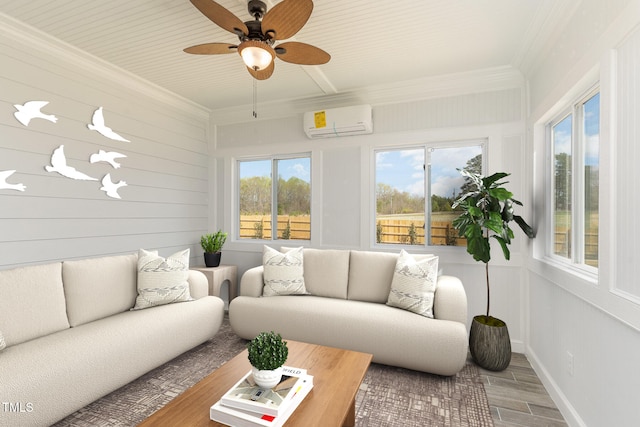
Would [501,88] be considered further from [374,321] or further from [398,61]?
[374,321]

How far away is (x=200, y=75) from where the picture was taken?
330cm

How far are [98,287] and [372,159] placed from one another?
2.94 metres

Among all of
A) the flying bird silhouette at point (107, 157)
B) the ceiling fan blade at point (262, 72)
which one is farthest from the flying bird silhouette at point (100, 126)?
the ceiling fan blade at point (262, 72)

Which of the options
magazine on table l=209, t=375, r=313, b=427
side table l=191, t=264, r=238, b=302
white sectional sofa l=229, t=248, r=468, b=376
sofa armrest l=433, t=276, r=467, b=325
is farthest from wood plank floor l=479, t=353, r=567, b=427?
side table l=191, t=264, r=238, b=302

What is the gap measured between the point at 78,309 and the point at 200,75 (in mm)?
2442

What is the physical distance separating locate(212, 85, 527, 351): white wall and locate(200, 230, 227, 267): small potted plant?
1.05 ft

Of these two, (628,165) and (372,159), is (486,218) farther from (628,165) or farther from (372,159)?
(372,159)

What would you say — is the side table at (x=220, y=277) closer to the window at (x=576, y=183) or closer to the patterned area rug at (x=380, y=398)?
the patterned area rug at (x=380, y=398)

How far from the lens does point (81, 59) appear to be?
2873mm

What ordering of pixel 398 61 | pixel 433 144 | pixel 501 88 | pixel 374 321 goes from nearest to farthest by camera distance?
pixel 374 321, pixel 398 61, pixel 501 88, pixel 433 144

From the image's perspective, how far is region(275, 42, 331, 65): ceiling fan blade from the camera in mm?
2065

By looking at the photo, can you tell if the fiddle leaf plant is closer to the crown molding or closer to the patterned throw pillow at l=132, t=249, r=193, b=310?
the patterned throw pillow at l=132, t=249, r=193, b=310

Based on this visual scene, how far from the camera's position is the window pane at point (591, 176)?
187 cm

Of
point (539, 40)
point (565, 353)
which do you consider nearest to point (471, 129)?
point (539, 40)
